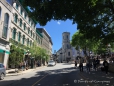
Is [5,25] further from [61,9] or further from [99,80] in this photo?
[99,80]

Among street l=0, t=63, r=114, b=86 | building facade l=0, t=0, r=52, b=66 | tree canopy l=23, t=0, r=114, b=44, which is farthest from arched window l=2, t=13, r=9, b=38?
tree canopy l=23, t=0, r=114, b=44

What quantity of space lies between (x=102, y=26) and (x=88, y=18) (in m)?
4.53

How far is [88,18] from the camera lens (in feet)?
39.3

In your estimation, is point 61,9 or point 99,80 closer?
point 61,9

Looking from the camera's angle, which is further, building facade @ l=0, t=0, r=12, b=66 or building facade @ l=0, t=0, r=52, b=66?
building facade @ l=0, t=0, r=52, b=66

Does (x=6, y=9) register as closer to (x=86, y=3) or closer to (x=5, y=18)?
(x=5, y=18)

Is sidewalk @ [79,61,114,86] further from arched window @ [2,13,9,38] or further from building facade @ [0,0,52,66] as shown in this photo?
arched window @ [2,13,9,38]

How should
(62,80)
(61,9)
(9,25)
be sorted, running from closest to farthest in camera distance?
(61,9), (62,80), (9,25)

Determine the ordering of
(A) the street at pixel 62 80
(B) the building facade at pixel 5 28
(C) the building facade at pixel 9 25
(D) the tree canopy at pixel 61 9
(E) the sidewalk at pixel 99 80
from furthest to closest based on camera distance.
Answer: (C) the building facade at pixel 9 25 → (B) the building facade at pixel 5 28 → (A) the street at pixel 62 80 → (E) the sidewalk at pixel 99 80 → (D) the tree canopy at pixel 61 9

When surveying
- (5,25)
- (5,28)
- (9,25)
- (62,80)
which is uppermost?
(9,25)

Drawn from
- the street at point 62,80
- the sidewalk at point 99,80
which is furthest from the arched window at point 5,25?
the sidewalk at point 99,80

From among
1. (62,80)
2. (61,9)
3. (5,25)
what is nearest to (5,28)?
(5,25)

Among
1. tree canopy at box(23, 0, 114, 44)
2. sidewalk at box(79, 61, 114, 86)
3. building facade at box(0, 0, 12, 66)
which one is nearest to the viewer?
tree canopy at box(23, 0, 114, 44)

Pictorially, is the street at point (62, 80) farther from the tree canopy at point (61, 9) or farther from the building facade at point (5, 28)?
the building facade at point (5, 28)
